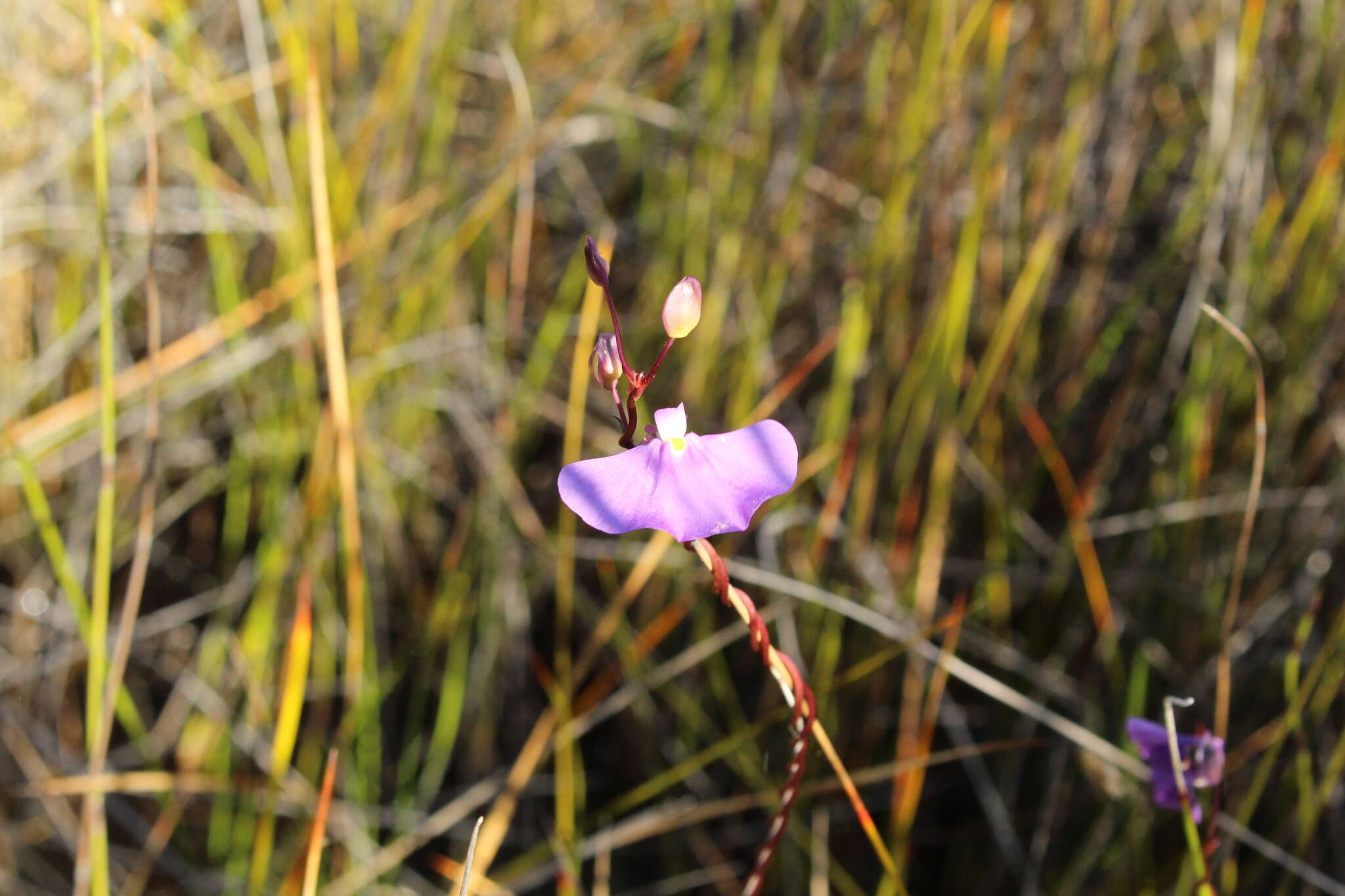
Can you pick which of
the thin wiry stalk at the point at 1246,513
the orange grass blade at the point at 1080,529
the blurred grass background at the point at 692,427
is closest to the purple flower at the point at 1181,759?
the thin wiry stalk at the point at 1246,513

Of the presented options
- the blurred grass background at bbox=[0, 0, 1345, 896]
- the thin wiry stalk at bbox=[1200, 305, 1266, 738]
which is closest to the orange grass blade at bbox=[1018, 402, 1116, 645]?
the blurred grass background at bbox=[0, 0, 1345, 896]

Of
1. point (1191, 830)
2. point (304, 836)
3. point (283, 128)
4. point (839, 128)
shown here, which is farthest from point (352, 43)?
point (1191, 830)

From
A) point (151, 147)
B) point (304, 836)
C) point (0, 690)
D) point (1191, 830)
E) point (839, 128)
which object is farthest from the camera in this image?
point (839, 128)

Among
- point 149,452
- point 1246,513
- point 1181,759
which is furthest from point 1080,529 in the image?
point 149,452

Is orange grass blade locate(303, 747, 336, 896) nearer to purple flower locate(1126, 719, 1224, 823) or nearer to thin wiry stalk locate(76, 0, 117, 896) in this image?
thin wiry stalk locate(76, 0, 117, 896)

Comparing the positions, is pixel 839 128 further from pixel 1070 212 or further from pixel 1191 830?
pixel 1191 830
